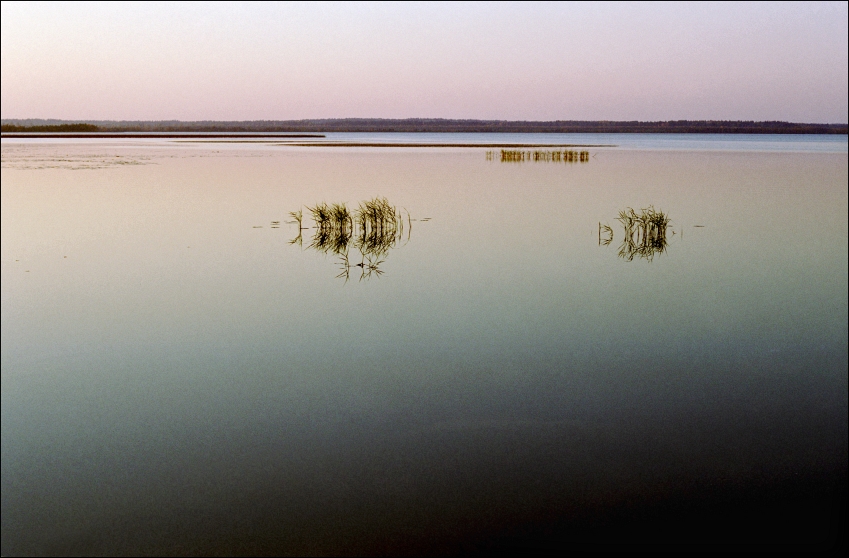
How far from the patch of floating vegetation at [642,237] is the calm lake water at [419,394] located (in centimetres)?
11

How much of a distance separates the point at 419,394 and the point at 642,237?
29.7 feet

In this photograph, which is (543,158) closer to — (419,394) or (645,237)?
(645,237)

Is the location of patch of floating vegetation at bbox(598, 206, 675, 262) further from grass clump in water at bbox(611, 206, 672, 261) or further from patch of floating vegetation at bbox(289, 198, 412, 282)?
patch of floating vegetation at bbox(289, 198, 412, 282)

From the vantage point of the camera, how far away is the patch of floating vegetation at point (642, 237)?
12296 mm

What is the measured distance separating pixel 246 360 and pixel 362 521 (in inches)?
116

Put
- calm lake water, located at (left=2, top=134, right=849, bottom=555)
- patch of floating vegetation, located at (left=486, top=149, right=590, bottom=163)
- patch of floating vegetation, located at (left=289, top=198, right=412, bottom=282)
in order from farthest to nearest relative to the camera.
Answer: patch of floating vegetation, located at (left=486, top=149, right=590, bottom=163) → patch of floating vegetation, located at (left=289, top=198, right=412, bottom=282) → calm lake water, located at (left=2, top=134, right=849, bottom=555)

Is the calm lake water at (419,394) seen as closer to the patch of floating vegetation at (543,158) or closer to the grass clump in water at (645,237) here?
the grass clump in water at (645,237)

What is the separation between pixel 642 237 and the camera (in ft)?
45.1

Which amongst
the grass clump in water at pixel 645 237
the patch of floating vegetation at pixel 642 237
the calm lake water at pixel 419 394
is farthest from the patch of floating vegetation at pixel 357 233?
the grass clump in water at pixel 645 237

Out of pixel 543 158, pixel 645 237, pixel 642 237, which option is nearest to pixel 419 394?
pixel 645 237

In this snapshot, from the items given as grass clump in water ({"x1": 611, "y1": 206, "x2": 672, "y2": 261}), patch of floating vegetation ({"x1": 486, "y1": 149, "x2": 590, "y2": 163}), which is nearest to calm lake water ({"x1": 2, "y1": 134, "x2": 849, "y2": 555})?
grass clump in water ({"x1": 611, "y1": 206, "x2": 672, "y2": 261})

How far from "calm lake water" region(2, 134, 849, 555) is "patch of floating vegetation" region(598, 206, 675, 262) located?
0.11m

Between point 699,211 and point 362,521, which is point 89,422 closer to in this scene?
point 362,521

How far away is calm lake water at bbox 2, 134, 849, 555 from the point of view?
404cm
